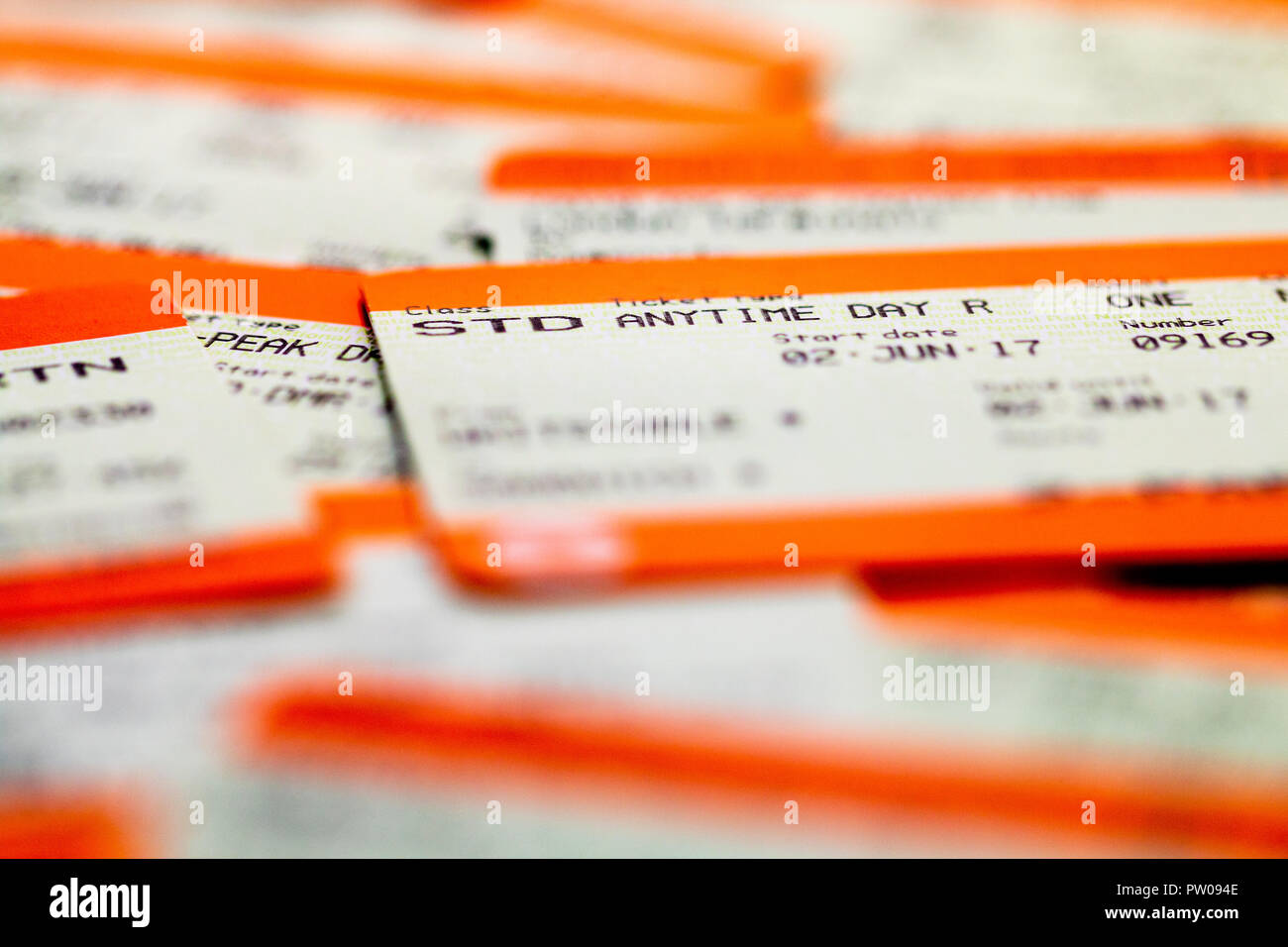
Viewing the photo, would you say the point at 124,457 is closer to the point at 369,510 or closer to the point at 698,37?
the point at 369,510

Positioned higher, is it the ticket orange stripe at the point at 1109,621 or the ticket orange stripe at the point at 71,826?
the ticket orange stripe at the point at 1109,621

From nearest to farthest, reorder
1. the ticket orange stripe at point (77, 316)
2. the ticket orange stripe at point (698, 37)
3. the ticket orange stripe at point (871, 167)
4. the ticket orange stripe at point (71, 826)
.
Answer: the ticket orange stripe at point (71, 826) → the ticket orange stripe at point (77, 316) → the ticket orange stripe at point (871, 167) → the ticket orange stripe at point (698, 37)

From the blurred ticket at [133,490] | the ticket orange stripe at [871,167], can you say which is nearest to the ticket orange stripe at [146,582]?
the blurred ticket at [133,490]

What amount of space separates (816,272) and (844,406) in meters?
0.09

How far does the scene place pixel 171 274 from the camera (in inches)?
17.5

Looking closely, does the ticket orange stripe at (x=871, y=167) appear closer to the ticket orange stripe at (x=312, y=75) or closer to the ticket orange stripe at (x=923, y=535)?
the ticket orange stripe at (x=312, y=75)

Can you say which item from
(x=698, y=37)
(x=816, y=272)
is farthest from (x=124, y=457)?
(x=698, y=37)

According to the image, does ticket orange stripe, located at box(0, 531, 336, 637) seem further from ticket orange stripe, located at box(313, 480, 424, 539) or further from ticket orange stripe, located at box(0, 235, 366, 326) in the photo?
ticket orange stripe, located at box(0, 235, 366, 326)

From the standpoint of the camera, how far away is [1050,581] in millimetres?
334

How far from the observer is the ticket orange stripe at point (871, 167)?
0.50 meters

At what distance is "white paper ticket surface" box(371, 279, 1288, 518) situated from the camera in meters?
0.34

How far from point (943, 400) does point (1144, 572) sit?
72mm

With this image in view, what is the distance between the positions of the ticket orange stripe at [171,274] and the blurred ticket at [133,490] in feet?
0.16
